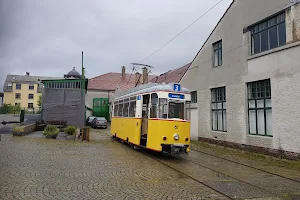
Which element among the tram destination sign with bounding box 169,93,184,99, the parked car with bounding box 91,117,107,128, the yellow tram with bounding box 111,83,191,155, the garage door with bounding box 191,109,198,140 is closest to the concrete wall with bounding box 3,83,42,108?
the parked car with bounding box 91,117,107,128

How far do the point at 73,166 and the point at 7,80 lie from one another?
81266mm

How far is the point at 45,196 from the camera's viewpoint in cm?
611

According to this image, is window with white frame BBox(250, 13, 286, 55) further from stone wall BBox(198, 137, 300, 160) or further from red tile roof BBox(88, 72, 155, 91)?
red tile roof BBox(88, 72, 155, 91)

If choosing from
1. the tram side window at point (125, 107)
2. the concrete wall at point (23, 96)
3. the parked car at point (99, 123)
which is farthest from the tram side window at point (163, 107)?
the concrete wall at point (23, 96)

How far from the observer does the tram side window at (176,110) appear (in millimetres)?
12065

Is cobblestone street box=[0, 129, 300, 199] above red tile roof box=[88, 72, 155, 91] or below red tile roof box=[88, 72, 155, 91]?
below

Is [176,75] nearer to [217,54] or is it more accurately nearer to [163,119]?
[217,54]

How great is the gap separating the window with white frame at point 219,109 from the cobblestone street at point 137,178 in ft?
18.4

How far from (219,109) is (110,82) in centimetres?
4274

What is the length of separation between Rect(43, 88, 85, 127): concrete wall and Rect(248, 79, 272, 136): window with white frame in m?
21.2

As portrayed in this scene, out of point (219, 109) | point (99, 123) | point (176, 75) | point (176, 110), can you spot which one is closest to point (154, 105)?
point (176, 110)

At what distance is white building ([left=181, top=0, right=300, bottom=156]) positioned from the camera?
12.5 metres

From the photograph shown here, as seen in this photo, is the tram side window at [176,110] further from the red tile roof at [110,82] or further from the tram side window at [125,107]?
the red tile roof at [110,82]

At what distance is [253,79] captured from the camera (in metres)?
14.8
